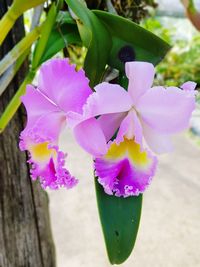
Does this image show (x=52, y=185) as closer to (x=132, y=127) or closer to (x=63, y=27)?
(x=132, y=127)

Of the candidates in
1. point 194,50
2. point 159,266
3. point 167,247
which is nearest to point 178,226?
point 167,247

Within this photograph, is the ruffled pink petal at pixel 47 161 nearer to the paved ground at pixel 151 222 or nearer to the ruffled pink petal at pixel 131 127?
the ruffled pink petal at pixel 131 127

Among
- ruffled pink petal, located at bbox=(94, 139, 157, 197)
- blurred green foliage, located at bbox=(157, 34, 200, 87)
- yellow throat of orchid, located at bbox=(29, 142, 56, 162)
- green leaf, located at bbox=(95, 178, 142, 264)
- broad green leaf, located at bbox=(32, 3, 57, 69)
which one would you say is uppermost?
broad green leaf, located at bbox=(32, 3, 57, 69)

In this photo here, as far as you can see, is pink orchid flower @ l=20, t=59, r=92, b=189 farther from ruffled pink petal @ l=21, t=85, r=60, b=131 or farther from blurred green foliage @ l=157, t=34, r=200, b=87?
blurred green foliage @ l=157, t=34, r=200, b=87

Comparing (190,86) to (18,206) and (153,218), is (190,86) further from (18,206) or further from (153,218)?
(153,218)

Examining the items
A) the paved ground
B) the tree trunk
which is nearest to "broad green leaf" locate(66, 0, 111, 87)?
the tree trunk

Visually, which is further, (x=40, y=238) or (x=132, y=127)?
(x=40, y=238)

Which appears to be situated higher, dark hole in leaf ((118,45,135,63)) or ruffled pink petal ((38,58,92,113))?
ruffled pink petal ((38,58,92,113))
